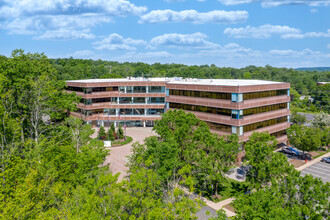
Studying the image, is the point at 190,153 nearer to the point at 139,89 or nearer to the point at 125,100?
Result: the point at 139,89

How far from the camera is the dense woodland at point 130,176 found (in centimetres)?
1994

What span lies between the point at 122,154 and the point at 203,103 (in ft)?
70.4

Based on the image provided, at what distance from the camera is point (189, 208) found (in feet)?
65.4

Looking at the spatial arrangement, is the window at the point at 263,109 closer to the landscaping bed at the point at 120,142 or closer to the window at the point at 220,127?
the window at the point at 220,127

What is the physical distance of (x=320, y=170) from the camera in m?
48.3

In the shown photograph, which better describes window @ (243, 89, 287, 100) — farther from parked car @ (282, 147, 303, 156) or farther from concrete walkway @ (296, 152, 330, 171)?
concrete walkway @ (296, 152, 330, 171)

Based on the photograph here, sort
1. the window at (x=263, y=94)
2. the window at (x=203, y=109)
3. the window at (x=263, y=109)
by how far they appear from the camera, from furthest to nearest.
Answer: the window at (x=203, y=109) < the window at (x=263, y=109) < the window at (x=263, y=94)

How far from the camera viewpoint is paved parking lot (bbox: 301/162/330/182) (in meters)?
45.4

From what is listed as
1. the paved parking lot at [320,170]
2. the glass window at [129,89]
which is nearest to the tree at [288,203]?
the paved parking lot at [320,170]

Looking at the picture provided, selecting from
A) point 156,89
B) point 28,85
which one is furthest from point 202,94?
point 28,85

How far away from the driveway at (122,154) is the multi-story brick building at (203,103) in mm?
4441

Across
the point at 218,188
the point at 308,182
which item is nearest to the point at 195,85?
the point at 218,188

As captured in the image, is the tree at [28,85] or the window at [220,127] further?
the window at [220,127]

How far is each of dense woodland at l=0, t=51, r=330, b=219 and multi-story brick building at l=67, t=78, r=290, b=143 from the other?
9315 millimetres
